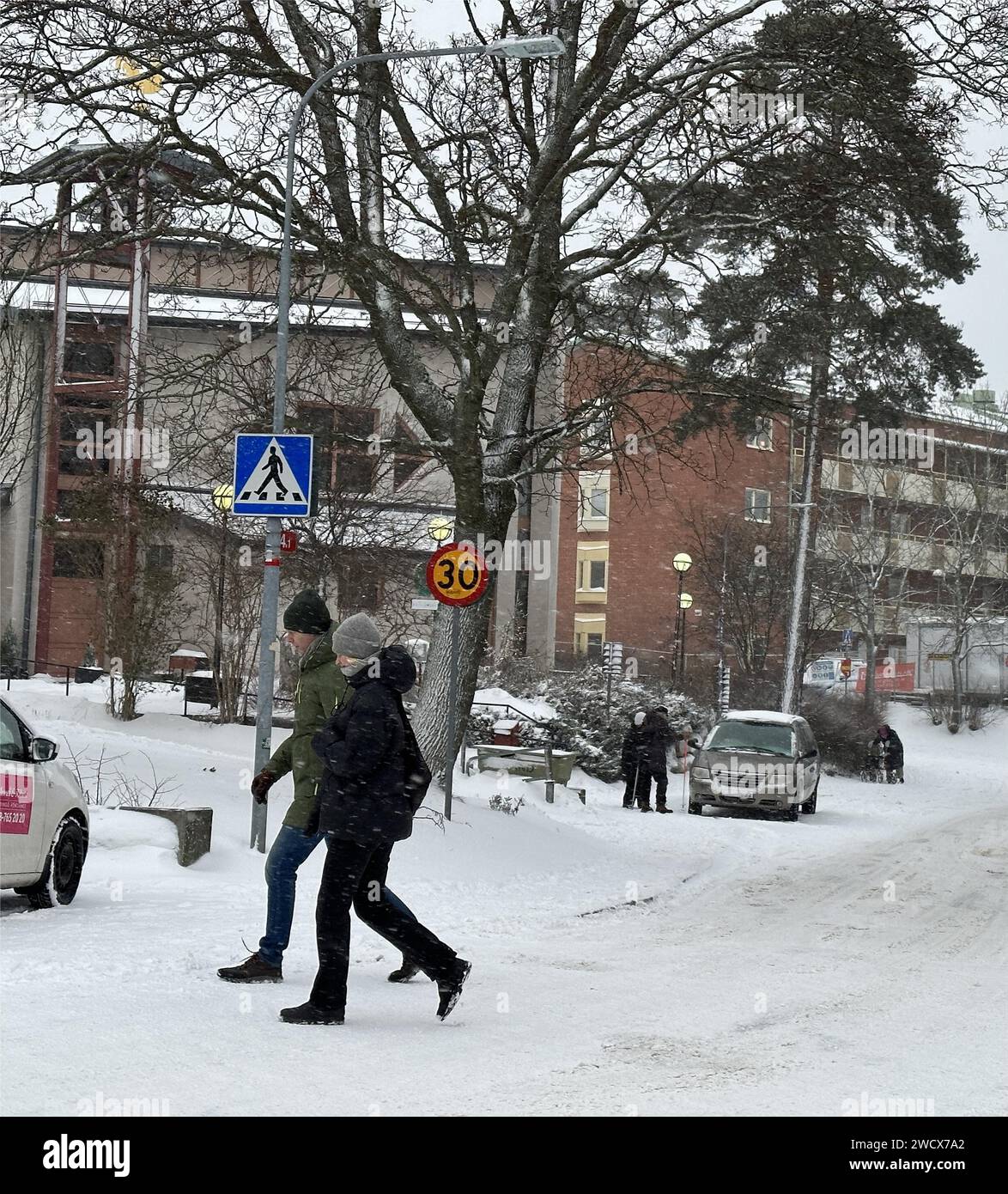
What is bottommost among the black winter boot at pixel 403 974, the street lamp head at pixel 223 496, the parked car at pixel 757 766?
the parked car at pixel 757 766

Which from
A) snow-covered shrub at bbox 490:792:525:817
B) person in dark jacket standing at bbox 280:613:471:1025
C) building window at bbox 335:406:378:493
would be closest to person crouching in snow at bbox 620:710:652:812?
building window at bbox 335:406:378:493

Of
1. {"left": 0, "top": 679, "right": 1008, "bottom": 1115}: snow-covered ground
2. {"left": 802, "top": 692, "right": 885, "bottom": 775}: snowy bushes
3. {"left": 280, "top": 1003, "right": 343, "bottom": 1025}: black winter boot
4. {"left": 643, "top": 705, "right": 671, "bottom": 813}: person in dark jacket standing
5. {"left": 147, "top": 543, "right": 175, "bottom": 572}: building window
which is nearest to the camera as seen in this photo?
{"left": 0, "top": 679, "right": 1008, "bottom": 1115}: snow-covered ground

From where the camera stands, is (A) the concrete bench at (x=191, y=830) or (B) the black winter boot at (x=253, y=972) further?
(A) the concrete bench at (x=191, y=830)

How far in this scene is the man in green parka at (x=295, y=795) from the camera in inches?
326

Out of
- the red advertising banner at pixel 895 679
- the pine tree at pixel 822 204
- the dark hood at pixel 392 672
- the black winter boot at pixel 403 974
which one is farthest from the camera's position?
the red advertising banner at pixel 895 679

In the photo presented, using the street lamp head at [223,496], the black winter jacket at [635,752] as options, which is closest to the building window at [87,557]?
the street lamp head at [223,496]

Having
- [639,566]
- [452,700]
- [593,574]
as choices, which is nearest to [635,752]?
[452,700]

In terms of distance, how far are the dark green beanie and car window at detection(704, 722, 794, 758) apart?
19.1 metres

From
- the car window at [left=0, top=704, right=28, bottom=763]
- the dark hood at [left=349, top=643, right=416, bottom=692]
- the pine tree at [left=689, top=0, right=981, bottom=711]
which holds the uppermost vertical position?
the pine tree at [left=689, top=0, right=981, bottom=711]

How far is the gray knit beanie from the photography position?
7.73 m

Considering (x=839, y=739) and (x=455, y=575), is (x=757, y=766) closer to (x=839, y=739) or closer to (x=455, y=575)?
(x=455, y=575)

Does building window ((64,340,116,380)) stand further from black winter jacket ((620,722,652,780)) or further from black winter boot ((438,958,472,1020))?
black winter boot ((438,958,472,1020))

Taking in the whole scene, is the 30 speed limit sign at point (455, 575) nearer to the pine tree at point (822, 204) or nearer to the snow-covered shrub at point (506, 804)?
the pine tree at point (822, 204)

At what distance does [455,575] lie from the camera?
50.8 ft
